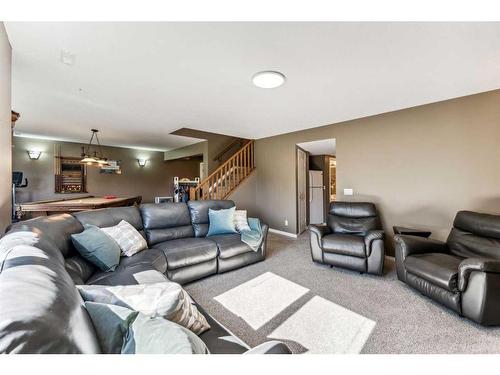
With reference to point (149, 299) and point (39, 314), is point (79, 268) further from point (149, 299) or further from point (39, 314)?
point (39, 314)

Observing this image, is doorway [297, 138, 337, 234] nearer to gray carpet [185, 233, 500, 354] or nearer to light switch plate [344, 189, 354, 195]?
light switch plate [344, 189, 354, 195]

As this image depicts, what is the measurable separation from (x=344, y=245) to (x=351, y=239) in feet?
0.43

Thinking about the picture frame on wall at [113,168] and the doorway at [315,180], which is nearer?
the doorway at [315,180]

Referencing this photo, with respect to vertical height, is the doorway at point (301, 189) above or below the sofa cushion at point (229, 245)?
above

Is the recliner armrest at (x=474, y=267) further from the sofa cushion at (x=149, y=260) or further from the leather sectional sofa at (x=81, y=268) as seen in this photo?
the sofa cushion at (x=149, y=260)

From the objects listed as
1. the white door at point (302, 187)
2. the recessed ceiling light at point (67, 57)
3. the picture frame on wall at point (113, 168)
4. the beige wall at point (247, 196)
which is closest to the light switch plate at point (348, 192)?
the white door at point (302, 187)

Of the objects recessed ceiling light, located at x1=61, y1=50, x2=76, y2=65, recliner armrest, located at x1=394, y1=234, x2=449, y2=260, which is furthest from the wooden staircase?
recliner armrest, located at x1=394, y1=234, x2=449, y2=260

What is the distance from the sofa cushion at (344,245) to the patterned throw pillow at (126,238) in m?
2.34

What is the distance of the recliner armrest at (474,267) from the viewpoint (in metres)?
1.67

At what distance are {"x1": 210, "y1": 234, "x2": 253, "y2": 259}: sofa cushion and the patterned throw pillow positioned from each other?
35.6 inches

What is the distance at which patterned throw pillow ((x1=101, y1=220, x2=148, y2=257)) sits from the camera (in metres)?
2.24

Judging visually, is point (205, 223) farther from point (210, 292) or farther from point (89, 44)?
point (89, 44)

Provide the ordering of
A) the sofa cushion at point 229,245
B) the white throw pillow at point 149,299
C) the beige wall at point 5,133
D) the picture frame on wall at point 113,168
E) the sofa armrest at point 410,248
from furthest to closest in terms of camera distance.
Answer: the picture frame on wall at point 113,168 → the sofa cushion at point 229,245 → the sofa armrest at point 410,248 → the beige wall at point 5,133 → the white throw pillow at point 149,299
